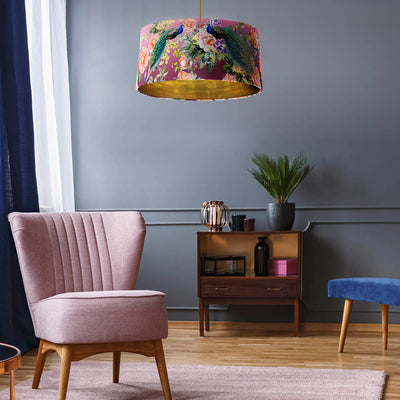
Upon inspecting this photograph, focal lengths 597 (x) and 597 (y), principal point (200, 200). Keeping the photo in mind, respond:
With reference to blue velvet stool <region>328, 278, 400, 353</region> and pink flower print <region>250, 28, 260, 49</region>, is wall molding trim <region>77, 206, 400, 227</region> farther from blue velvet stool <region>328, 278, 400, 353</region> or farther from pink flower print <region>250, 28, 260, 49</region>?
pink flower print <region>250, 28, 260, 49</region>

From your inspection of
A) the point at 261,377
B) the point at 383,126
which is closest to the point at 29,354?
the point at 261,377

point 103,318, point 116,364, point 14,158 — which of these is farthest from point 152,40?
point 14,158

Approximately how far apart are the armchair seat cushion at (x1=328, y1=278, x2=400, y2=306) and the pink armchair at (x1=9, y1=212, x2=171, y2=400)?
50.9 inches

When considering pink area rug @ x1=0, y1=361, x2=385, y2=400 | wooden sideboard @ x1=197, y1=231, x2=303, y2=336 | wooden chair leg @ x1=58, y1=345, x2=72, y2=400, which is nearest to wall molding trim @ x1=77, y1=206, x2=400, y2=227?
wooden sideboard @ x1=197, y1=231, x2=303, y2=336

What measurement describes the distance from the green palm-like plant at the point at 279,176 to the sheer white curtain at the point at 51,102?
1.40 m

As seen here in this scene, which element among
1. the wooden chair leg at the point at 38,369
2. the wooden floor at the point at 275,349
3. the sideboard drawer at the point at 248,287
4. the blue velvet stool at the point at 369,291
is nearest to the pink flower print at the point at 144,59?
the wooden chair leg at the point at 38,369

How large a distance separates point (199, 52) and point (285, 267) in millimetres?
2400

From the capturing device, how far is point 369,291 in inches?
135

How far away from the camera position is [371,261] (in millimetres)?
4246

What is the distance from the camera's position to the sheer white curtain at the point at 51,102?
13.0ft

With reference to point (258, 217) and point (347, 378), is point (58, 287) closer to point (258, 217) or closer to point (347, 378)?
point (347, 378)

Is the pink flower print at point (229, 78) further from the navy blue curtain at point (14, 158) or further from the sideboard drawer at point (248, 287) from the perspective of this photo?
the sideboard drawer at point (248, 287)

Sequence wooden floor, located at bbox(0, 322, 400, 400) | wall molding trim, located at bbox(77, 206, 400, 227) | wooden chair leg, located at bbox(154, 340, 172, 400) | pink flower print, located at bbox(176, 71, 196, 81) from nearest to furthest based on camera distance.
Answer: pink flower print, located at bbox(176, 71, 196, 81) < wooden chair leg, located at bbox(154, 340, 172, 400) < wooden floor, located at bbox(0, 322, 400, 400) < wall molding trim, located at bbox(77, 206, 400, 227)

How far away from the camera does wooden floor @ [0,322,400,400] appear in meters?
3.28
